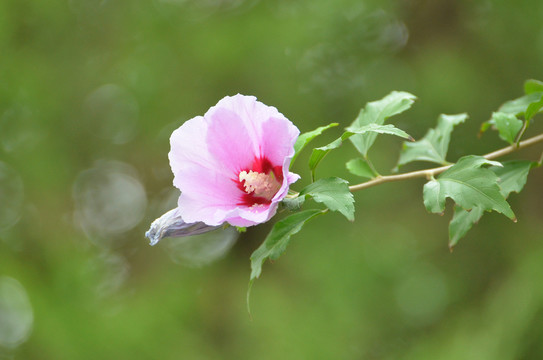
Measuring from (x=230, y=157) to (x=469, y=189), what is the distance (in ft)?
0.98

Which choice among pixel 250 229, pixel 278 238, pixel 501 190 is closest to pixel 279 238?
pixel 278 238

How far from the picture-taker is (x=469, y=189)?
2.47ft

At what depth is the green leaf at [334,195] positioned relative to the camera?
2.17ft

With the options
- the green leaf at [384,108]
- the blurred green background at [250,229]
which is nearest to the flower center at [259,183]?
the green leaf at [384,108]

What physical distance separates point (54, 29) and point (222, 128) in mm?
3400

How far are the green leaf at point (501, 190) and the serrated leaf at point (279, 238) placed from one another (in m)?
0.26

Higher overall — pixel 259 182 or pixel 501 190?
pixel 259 182

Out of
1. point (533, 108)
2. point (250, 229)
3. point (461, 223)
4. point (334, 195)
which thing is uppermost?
point (334, 195)

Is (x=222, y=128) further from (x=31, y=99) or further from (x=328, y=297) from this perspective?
(x=31, y=99)

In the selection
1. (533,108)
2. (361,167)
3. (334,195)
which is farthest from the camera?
(361,167)

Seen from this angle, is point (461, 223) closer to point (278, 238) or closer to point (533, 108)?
point (533, 108)

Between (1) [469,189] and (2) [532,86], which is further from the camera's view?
(2) [532,86]

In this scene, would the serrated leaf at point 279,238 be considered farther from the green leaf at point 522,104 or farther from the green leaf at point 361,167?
the green leaf at point 522,104

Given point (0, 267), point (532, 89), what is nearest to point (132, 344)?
point (0, 267)
